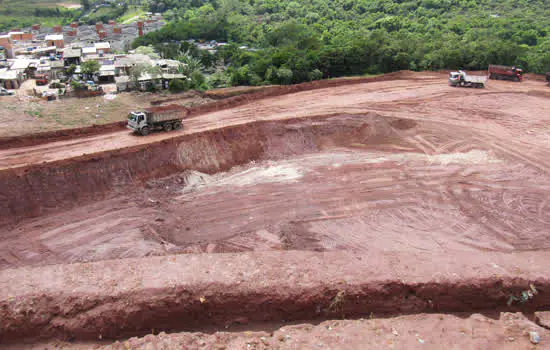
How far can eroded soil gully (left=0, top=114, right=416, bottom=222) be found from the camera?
20.1 metres

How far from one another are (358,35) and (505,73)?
2440 centimetres

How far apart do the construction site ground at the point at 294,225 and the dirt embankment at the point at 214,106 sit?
206 millimetres

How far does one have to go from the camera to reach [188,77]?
43594 millimetres

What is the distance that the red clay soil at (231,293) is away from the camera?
1218cm

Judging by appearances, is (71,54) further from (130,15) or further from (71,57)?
(130,15)

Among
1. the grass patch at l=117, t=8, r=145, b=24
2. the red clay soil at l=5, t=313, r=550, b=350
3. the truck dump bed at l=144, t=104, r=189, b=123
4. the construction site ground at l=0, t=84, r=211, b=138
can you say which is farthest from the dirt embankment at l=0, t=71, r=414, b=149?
the grass patch at l=117, t=8, r=145, b=24

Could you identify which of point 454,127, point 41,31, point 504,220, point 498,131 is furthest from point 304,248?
point 41,31

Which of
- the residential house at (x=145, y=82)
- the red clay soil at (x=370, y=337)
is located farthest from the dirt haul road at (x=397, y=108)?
the red clay soil at (x=370, y=337)

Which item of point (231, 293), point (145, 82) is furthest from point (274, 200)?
point (145, 82)

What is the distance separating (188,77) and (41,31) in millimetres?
75018

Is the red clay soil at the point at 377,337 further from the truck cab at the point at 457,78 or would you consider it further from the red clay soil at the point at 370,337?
the truck cab at the point at 457,78

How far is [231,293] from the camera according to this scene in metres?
12.7

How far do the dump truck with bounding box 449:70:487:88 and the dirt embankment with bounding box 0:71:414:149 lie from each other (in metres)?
4.51

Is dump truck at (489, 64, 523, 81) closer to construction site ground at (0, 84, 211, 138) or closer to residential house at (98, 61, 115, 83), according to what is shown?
construction site ground at (0, 84, 211, 138)
